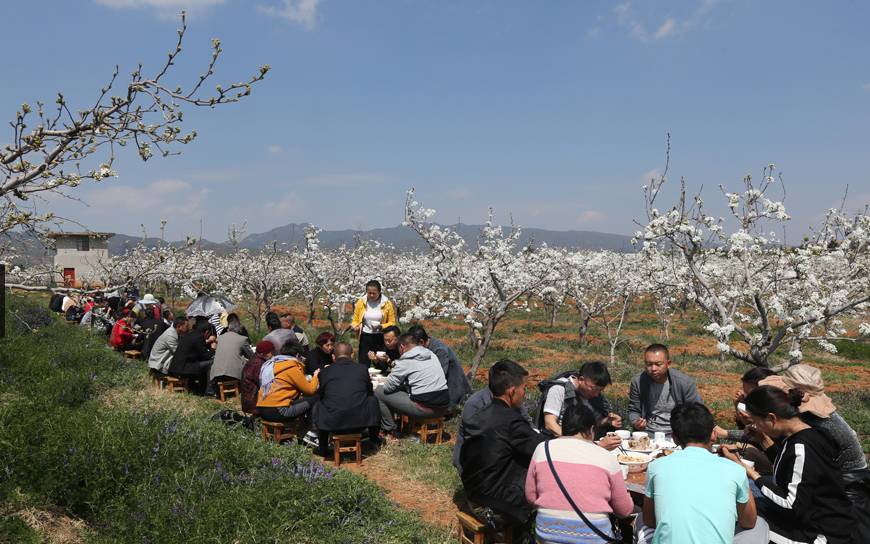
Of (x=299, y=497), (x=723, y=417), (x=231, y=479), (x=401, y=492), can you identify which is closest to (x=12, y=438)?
(x=231, y=479)

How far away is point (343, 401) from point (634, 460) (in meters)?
3.30

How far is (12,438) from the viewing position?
5.03 meters

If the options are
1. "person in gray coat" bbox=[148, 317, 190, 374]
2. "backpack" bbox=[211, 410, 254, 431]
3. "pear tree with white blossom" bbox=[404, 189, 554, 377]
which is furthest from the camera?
"pear tree with white blossom" bbox=[404, 189, 554, 377]

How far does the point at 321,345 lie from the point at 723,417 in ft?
23.5

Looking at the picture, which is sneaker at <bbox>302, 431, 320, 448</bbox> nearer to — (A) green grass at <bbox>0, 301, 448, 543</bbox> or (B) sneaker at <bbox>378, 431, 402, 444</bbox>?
(A) green grass at <bbox>0, 301, 448, 543</bbox>

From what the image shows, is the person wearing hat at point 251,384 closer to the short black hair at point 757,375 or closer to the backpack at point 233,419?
the backpack at point 233,419

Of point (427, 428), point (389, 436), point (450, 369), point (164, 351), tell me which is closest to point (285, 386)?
point (389, 436)

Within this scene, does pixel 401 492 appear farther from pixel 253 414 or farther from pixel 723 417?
pixel 723 417

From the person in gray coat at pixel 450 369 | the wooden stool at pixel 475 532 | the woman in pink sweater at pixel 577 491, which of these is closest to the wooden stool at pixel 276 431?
the person in gray coat at pixel 450 369

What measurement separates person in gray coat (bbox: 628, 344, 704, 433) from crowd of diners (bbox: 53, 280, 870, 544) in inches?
0.4

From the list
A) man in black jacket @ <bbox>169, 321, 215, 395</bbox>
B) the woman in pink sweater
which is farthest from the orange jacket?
the woman in pink sweater

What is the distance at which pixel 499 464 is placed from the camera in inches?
165

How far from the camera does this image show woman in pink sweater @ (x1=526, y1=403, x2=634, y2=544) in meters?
3.35

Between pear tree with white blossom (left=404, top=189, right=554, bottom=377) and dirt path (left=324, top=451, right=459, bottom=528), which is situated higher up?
pear tree with white blossom (left=404, top=189, right=554, bottom=377)
